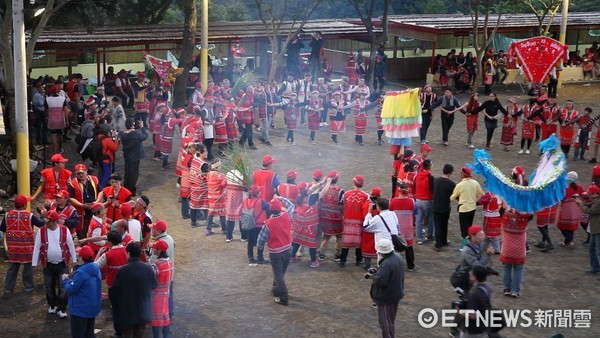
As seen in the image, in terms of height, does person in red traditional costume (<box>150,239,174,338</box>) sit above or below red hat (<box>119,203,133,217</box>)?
below

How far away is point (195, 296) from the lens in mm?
13391

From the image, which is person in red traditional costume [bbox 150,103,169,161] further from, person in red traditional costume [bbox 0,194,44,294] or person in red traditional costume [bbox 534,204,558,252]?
person in red traditional costume [bbox 534,204,558,252]

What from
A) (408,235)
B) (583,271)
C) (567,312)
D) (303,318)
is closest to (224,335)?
(303,318)

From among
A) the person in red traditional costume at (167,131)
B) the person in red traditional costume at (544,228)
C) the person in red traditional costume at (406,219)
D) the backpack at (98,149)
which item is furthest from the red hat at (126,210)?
the person in red traditional costume at (167,131)

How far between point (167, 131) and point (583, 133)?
33.9ft

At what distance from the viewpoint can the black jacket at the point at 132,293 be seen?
10.6 metres

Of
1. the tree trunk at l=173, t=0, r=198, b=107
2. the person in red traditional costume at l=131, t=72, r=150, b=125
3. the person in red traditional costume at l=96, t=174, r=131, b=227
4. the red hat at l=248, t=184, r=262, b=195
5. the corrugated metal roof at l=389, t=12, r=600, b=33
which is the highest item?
the corrugated metal roof at l=389, t=12, r=600, b=33

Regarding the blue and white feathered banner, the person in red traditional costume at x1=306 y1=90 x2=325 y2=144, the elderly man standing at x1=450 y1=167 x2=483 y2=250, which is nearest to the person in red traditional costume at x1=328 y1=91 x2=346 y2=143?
the person in red traditional costume at x1=306 y1=90 x2=325 y2=144

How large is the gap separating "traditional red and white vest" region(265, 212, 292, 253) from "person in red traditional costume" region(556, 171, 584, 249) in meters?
5.62

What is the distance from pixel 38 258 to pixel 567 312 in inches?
301

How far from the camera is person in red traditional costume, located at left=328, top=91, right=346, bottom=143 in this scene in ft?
79.0

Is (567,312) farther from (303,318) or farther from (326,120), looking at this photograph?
(326,120)

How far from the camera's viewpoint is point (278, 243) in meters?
13.0

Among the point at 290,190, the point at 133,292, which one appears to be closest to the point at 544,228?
the point at 290,190
